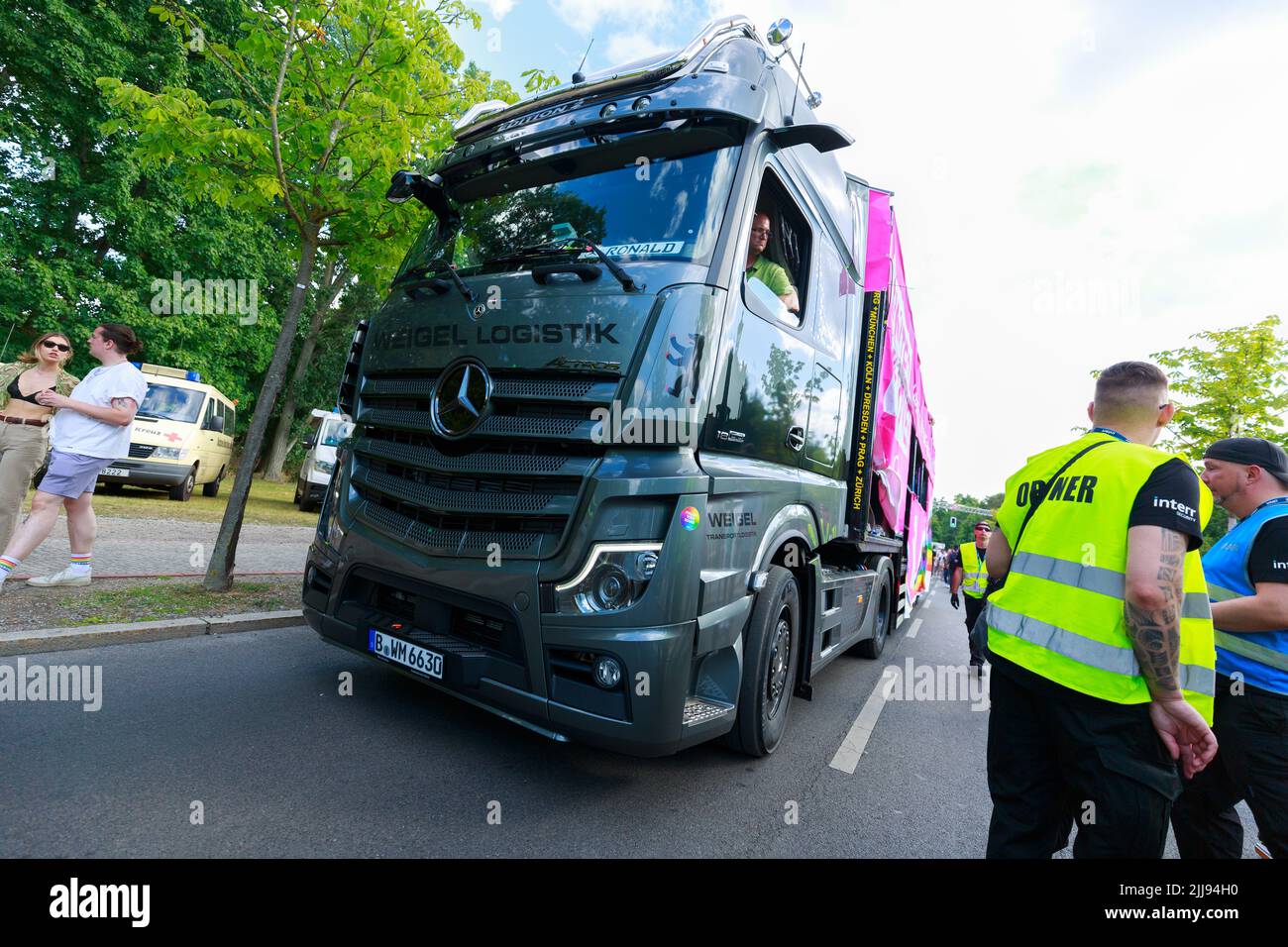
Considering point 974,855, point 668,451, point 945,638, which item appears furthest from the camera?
point 945,638

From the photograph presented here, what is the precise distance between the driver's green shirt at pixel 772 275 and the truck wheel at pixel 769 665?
144 centimetres

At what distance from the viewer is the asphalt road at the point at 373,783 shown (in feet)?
7.52

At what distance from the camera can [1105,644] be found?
73.8 inches

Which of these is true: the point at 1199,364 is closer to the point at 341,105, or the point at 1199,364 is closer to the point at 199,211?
the point at 341,105

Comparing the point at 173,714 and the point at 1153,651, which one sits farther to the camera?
the point at 173,714

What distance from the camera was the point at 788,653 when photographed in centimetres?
361

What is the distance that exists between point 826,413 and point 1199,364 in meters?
18.6

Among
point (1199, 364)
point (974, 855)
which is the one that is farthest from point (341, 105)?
point (1199, 364)

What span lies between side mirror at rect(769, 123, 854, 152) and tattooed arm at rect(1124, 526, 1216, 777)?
7.74ft
